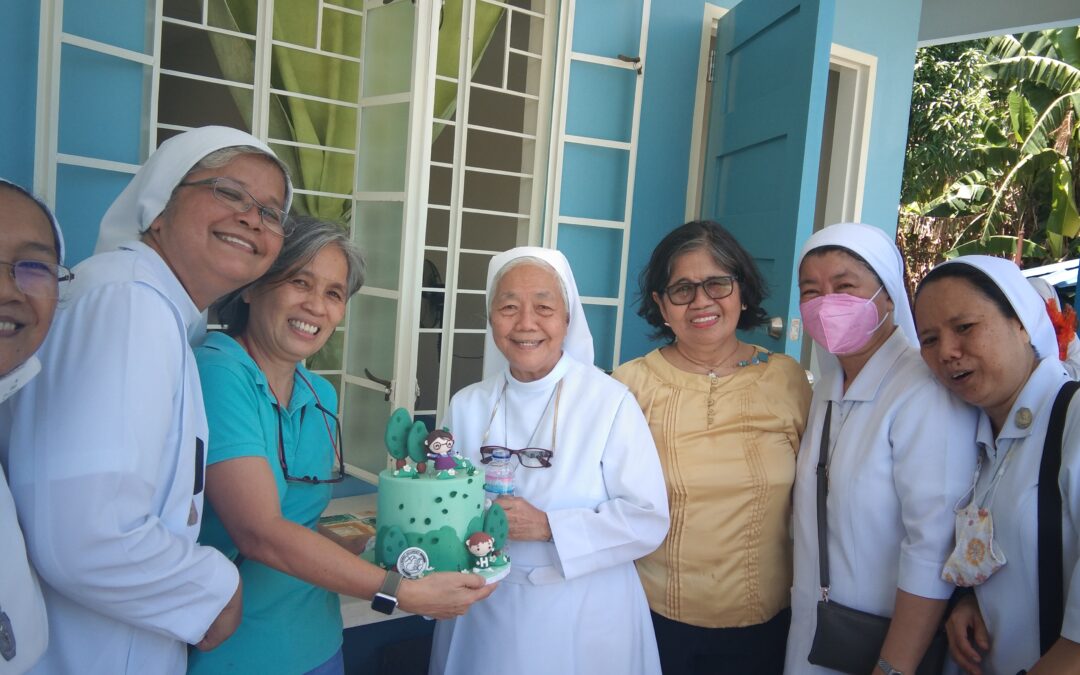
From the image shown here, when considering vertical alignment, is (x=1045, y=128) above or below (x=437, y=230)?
above

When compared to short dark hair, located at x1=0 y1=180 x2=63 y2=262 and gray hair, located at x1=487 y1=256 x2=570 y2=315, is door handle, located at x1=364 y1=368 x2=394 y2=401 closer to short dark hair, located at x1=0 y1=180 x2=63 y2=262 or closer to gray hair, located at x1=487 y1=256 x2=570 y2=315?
gray hair, located at x1=487 y1=256 x2=570 y2=315

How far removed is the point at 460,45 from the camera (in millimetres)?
3750

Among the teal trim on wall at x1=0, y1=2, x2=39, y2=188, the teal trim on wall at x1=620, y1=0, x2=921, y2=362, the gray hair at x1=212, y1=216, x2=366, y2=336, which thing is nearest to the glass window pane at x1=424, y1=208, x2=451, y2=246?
the teal trim on wall at x1=620, y1=0, x2=921, y2=362

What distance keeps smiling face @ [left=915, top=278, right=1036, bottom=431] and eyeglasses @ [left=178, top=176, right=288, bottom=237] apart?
151 cm

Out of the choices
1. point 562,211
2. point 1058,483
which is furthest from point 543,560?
point 562,211

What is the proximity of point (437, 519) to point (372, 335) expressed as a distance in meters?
2.14

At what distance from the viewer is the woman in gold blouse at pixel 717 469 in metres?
2.01

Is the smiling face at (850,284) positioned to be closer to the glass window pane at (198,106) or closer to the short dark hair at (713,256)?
the short dark hair at (713,256)

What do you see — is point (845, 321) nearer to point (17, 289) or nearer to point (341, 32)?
point (17, 289)

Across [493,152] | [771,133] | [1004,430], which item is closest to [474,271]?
[493,152]

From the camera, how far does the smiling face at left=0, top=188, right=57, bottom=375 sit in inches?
38.6

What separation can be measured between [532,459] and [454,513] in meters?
0.37

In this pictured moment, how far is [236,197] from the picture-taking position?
148 centimetres

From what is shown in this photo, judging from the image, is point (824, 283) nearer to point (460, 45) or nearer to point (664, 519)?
point (664, 519)
